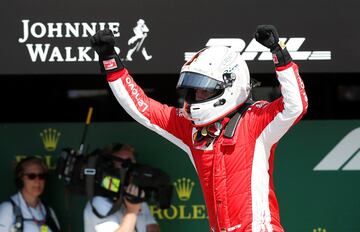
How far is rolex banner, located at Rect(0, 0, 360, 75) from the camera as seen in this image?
→ 5.71 metres

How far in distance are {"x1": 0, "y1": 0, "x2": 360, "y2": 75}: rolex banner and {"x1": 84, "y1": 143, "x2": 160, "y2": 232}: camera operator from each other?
110 centimetres

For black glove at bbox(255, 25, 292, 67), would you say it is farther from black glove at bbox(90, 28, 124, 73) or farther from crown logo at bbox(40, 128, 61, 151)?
crown logo at bbox(40, 128, 61, 151)

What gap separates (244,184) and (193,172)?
198 cm

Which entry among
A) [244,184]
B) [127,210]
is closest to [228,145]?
[244,184]

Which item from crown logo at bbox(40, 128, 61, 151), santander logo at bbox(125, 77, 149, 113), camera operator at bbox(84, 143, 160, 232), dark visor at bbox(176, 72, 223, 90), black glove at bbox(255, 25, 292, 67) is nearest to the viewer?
black glove at bbox(255, 25, 292, 67)

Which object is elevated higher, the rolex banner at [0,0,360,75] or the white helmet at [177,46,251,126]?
the rolex banner at [0,0,360,75]

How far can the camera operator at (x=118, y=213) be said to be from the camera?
651cm

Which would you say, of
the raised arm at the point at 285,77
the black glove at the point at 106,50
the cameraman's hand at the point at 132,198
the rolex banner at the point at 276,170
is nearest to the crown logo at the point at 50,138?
the rolex banner at the point at 276,170

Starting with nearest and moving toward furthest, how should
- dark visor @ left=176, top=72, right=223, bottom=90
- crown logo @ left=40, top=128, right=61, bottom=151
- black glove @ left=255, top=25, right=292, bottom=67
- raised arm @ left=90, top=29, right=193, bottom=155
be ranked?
black glove @ left=255, top=25, right=292, bottom=67 → dark visor @ left=176, top=72, right=223, bottom=90 → raised arm @ left=90, top=29, right=193, bottom=155 → crown logo @ left=40, top=128, right=61, bottom=151

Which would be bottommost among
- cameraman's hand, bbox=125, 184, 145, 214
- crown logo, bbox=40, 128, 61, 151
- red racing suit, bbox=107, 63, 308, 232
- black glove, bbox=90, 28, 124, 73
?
red racing suit, bbox=107, 63, 308, 232

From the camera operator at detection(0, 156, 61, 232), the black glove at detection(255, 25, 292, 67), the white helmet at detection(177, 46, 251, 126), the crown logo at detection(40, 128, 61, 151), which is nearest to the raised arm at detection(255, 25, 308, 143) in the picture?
the black glove at detection(255, 25, 292, 67)

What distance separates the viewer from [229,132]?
521 cm

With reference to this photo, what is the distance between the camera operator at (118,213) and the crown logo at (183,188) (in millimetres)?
458

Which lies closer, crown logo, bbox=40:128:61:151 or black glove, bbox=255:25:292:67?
black glove, bbox=255:25:292:67
